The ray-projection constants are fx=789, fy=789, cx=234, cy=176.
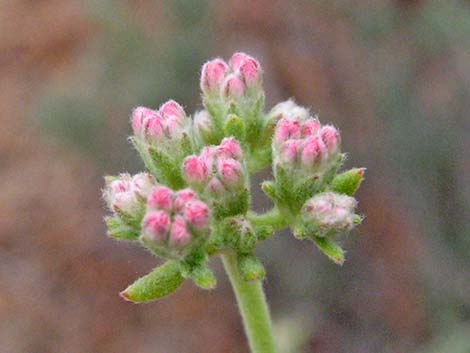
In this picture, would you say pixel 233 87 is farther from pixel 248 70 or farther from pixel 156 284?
pixel 156 284

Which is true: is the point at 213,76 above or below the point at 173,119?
above

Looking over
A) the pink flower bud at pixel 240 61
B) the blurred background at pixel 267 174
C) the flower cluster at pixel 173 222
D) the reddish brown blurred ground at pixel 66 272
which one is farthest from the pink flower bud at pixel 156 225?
the reddish brown blurred ground at pixel 66 272

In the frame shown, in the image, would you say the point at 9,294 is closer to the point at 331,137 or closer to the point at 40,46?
the point at 40,46

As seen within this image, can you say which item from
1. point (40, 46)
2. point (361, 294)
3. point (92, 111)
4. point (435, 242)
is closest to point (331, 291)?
point (361, 294)

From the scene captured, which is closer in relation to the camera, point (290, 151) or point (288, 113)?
point (290, 151)

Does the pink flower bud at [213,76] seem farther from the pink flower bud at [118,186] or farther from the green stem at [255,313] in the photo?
the green stem at [255,313]

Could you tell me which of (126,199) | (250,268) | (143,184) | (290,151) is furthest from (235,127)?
(250,268)
